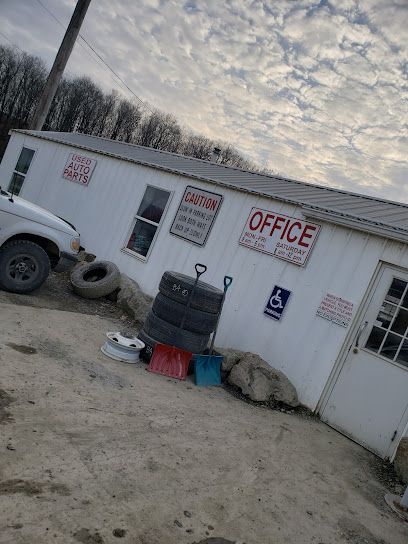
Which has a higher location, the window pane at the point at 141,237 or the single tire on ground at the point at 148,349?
the window pane at the point at 141,237

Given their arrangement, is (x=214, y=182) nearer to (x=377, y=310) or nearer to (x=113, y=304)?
(x=113, y=304)

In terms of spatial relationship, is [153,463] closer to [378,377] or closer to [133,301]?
[378,377]

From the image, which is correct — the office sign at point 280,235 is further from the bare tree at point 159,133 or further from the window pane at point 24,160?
the bare tree at point 159,133

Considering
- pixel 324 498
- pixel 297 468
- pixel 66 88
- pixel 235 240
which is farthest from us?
pixel 66 88

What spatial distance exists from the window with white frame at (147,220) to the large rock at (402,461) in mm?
6773

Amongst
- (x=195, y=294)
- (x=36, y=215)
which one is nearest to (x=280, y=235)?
(x=195, y=294)

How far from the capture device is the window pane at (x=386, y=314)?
6414 millimetres

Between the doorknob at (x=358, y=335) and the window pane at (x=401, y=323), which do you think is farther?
the doorknob at (x=358, y=335)

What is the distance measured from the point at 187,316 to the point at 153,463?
292 centimetres

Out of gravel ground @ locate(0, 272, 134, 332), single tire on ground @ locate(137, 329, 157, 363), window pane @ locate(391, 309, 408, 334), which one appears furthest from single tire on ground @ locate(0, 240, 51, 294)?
window pane @ locate(391, 309, 408, 334)

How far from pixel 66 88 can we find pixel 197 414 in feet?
214

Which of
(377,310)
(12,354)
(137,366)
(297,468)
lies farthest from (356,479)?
(12,354)

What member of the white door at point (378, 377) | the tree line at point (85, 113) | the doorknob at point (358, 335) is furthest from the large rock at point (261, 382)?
the tree line at point (85, 113)

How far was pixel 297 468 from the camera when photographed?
15.9ft
